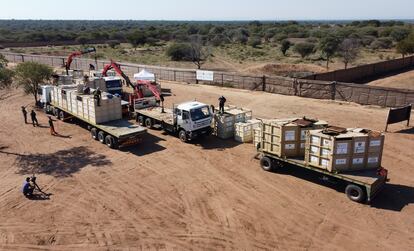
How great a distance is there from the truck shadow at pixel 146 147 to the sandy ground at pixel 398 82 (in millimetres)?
27521

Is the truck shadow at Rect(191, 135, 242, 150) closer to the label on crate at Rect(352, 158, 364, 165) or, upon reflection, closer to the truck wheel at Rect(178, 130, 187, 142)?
the truck wheel at Rect(178, 130, 187, 142)

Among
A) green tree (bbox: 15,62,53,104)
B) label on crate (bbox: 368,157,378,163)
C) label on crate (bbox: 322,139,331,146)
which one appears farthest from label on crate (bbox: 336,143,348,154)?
green tree (bbox: 15,62,53,104)

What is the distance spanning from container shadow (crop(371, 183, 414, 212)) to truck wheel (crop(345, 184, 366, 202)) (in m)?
0.56

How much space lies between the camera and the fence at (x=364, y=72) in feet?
117

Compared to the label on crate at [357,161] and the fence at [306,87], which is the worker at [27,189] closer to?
the label on crate at [357,161]

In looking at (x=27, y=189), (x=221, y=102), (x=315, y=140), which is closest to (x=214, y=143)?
(x=221, y=102)

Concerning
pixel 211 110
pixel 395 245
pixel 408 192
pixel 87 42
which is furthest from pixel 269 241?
pixel 87 42

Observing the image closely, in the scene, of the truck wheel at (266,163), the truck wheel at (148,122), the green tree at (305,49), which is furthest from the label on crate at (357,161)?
the green tree at (305,49)

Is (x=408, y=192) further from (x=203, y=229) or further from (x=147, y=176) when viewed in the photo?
(x=147, y=176)

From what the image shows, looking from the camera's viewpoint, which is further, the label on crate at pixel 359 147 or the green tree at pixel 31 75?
the green tree at pixel 31 75

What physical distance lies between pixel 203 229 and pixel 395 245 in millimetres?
6123

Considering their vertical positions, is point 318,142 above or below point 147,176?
above

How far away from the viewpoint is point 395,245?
12.0 metres

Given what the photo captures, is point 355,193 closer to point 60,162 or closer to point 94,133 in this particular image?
point 60,162
